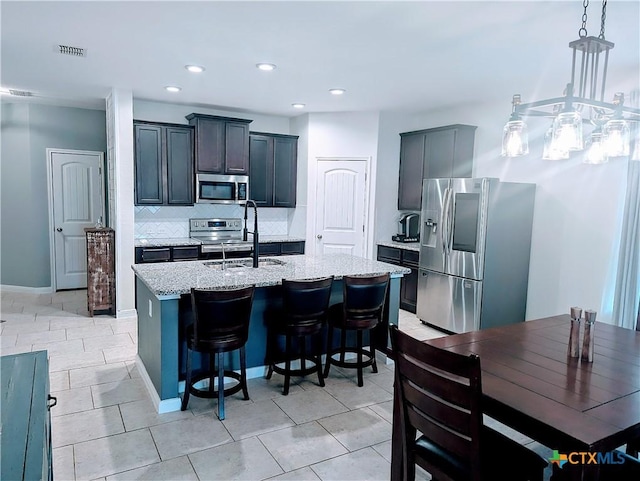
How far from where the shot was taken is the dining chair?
58.6 inches

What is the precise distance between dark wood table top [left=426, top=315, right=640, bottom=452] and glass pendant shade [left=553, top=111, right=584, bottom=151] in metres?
1.01

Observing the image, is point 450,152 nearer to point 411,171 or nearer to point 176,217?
point 411,171

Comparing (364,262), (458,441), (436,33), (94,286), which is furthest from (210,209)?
(458,441)

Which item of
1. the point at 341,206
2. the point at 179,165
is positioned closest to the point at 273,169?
the point at 341,206

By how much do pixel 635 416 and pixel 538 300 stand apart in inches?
133

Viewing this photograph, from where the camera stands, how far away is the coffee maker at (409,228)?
19.8 feet

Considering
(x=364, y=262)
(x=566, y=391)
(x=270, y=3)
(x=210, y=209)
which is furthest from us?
(x=210, y=209)

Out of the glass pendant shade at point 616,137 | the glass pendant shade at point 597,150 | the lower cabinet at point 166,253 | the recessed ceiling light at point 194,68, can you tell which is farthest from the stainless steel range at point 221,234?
the glass pendant shade at point 616,137

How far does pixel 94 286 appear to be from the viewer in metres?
5.17

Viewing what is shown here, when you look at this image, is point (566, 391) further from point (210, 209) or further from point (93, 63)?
point (210, 209)

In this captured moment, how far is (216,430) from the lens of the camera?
2777mm

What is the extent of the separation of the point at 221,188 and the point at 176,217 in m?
0.77

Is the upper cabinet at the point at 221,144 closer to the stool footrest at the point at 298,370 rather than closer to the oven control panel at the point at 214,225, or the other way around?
the oven control panel at the point at 214,225

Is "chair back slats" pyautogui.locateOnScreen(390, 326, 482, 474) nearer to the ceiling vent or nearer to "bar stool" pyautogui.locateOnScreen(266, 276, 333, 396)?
"bar stool" pyautogui.locateOnScreen(266, 276, 333, 396)
